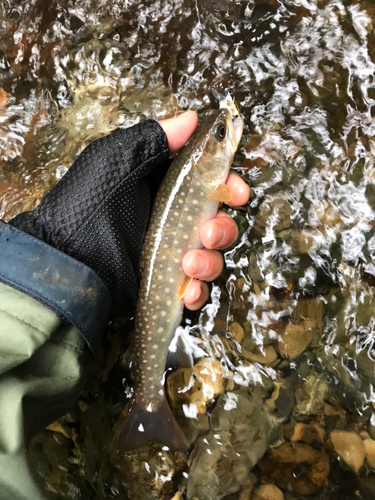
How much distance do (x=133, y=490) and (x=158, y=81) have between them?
214 cm

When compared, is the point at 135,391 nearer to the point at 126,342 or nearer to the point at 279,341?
the point at 126,342

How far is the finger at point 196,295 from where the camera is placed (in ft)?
5.98

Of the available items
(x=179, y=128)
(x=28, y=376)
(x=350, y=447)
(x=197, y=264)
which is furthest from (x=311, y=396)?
(x=179, y=128)

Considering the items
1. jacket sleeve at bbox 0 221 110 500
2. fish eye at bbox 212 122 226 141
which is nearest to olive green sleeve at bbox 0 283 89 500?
jacket sleeve at bbox 0 221 110 500

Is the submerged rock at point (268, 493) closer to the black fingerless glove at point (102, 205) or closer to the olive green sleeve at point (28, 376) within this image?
the olive green sleeve at point (28, 376)

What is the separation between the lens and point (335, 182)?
1.86 m

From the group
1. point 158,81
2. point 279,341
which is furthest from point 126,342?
point 158,81

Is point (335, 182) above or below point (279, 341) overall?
above

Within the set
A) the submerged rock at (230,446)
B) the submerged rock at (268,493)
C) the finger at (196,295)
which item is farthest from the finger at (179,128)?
the submerged rock at (268,493)

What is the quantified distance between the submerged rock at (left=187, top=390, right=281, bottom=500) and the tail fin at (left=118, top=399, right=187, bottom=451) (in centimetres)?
13

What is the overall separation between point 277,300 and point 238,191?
559 mm

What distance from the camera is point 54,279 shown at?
148 cm

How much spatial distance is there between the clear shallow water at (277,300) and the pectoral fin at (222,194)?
0.17m

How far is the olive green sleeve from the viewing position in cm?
114
